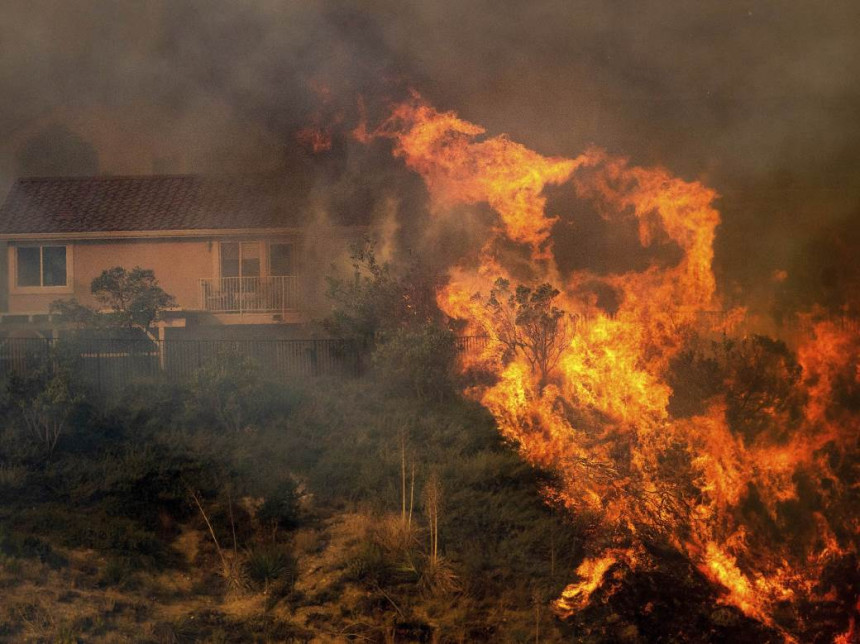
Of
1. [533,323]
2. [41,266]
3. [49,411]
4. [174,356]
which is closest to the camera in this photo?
[49,411]

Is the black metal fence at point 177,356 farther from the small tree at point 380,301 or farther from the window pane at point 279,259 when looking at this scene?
the window pane at point 279,259

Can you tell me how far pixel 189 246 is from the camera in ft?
71.7

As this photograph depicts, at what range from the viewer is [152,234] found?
70.6ft

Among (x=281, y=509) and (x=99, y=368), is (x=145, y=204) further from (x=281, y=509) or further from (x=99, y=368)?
(x=281, y=509)

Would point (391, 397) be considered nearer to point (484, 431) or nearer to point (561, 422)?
point (484, 431)

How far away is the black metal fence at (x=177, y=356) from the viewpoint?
14.5m

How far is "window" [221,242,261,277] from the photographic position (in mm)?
21922

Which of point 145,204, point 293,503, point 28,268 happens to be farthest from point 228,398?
point 28,268

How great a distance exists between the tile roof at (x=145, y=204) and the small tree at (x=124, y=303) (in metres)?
3.57

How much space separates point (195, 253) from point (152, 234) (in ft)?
3.64

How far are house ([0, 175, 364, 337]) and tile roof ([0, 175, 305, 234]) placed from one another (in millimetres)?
32

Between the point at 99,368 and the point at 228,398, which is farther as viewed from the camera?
the point at 99,368

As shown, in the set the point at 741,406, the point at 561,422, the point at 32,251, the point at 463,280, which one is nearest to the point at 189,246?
the point at 32,251

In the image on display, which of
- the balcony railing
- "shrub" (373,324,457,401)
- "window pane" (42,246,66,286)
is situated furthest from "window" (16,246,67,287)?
"shrub" (373,324,457,401)
